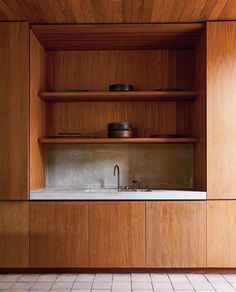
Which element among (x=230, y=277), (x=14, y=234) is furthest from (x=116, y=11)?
(x=230, y=277)

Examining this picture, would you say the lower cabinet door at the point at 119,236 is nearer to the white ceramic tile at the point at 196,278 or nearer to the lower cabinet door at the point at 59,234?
the lower cabinet door at the point at 59,234

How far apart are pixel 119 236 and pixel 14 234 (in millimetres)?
1027

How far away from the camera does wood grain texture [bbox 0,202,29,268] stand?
3721 mm

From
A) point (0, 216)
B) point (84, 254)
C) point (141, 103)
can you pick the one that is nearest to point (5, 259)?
point (0, 216)

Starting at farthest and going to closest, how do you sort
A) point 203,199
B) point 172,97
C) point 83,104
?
1. point 83,104
2. point 172,97
3. point 203,199

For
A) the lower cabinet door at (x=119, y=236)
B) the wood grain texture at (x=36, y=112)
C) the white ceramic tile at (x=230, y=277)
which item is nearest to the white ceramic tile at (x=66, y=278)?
the lower cabinet door at (x=119, y=236)

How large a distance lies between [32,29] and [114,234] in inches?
85.8

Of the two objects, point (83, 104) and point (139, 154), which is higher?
point (83, 104)

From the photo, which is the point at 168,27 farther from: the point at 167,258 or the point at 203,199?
the point at 167,258

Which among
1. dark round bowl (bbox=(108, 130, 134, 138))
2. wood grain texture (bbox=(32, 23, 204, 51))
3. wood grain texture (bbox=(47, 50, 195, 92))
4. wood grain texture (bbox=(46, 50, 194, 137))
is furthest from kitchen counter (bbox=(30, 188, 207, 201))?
wood grain texture (bbox=(32, 23, 204, 51))

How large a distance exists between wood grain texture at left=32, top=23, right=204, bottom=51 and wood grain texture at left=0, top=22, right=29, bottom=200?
9.2 inches

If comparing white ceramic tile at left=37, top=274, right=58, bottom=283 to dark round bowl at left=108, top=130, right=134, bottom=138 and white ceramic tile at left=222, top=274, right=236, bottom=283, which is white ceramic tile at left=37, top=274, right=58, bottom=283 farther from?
white ceramic tile at left=222, top=274, right=236, bottom=283

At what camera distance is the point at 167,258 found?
372 centimetres

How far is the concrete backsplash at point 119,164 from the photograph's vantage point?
438cm
